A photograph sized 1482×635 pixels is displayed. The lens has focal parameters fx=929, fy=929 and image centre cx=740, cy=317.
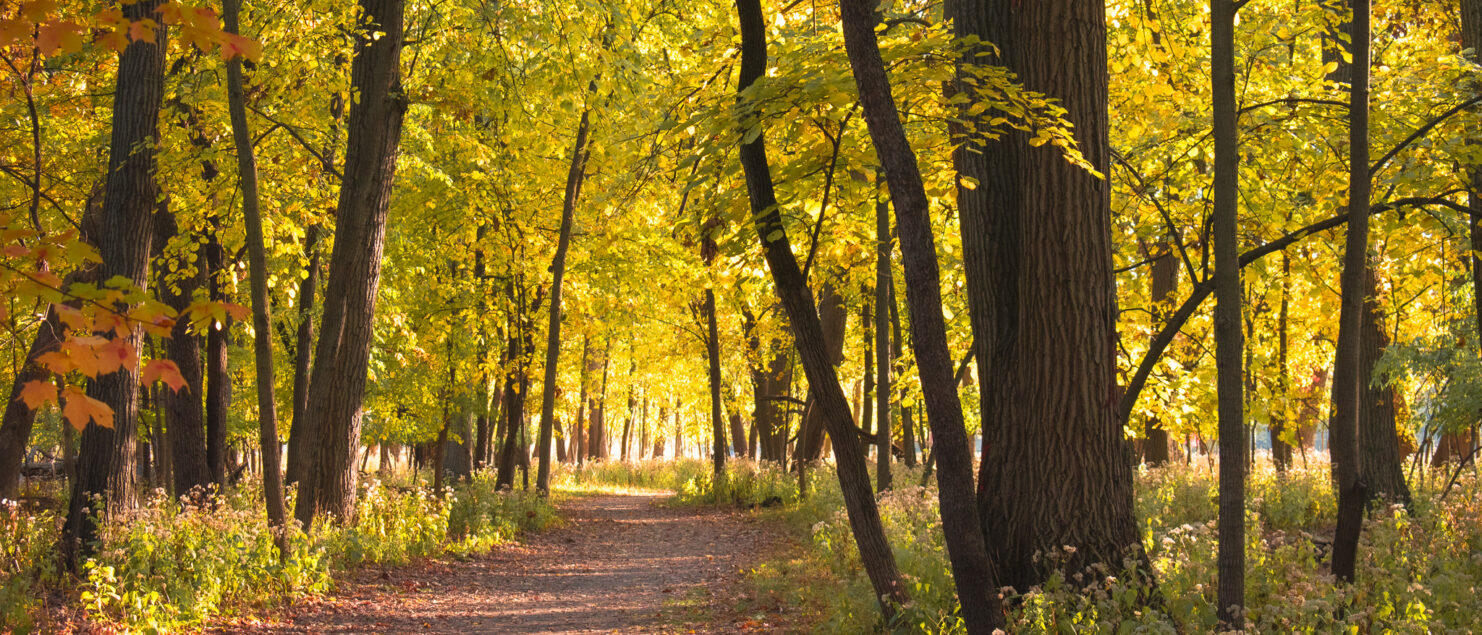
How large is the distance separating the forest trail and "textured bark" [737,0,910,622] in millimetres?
2192

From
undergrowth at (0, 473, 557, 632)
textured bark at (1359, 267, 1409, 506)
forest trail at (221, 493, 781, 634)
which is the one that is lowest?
forest trail at (221, 493, 781, 634)

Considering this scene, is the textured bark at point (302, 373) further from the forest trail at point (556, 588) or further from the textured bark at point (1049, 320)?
the textured bark at point (1049, 320)

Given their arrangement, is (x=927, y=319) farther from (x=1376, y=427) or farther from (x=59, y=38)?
(x=1376, y=427)

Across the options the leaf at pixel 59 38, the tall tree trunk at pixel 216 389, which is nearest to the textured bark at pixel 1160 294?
the tall tree trunk at pixel 216 389

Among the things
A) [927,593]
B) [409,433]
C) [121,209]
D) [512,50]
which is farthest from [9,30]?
[409,433]

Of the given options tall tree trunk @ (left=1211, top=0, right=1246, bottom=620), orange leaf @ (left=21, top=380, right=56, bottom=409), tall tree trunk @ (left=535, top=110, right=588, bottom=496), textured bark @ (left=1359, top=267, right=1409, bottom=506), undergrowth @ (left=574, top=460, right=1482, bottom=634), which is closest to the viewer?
orange leaf @ (left=21, top=380, right=56, bottom=409)

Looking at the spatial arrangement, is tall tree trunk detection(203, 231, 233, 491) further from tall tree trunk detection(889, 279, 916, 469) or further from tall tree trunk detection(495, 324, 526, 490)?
tall tree trunk detection(889, 279, 916, 469)

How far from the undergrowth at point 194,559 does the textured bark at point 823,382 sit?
475 cm

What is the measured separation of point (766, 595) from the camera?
9.06 meters

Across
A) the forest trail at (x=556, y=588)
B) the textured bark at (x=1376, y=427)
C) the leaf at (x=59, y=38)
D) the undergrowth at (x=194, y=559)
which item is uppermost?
the leaf at (x=59, y=38)

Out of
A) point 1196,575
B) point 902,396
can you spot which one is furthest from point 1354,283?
point 902,396

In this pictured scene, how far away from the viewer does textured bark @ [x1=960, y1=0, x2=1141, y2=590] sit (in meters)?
5.35

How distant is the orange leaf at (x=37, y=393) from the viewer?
249 cm

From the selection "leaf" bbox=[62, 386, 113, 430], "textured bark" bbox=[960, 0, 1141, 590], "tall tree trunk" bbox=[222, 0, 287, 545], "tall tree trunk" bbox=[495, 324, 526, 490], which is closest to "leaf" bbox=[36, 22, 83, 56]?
"leaf" bbox=[62, 386, 113, 430]
